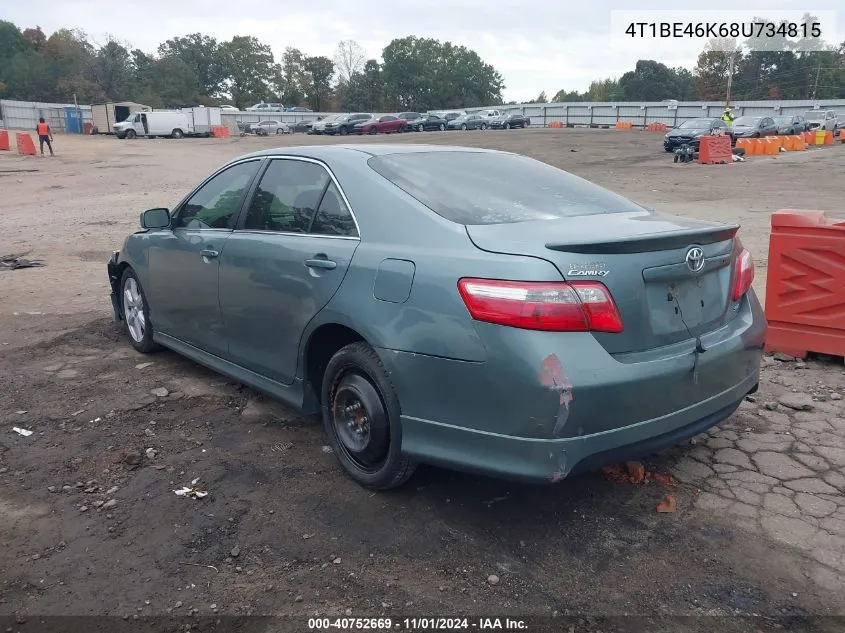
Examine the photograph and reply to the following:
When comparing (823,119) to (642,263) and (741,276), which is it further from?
(642,263)

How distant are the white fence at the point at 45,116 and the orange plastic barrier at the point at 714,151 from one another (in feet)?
178

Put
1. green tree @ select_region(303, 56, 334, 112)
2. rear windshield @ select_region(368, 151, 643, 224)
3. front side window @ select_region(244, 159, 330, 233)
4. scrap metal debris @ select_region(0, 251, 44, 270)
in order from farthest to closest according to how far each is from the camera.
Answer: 1. green tree @ select_region(303, 56, 334, 112)
2. scrap metal debris @ select_region(0, 251, 44, 270)
3. front side window @ select_region(244, 159, 330, 233)
4. rear windshield @ select_region(368, 151, 643, 224)

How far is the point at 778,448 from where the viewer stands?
4008 millimetres

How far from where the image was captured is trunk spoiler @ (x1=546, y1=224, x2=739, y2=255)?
289cm

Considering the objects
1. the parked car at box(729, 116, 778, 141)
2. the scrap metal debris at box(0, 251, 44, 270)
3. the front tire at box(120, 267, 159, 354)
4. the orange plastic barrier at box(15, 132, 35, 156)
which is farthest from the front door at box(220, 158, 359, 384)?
the orange plastic barrier at box(15, 132, 35, 156)

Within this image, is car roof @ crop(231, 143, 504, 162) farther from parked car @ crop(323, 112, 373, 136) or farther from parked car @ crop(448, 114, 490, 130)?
parked car @ crop(448, 114, 490, 130)

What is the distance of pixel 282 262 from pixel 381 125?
5198 centimetres

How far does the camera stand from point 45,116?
62562 mm

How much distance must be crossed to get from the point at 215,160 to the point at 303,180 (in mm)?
29949

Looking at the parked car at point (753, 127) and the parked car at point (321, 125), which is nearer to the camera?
the parked car at point (753, 127)

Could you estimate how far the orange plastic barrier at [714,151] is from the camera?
2595 cm

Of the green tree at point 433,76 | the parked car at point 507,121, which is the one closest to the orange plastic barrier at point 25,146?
the parked car at point 507,121

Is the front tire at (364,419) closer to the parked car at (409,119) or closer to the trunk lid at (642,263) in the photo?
the trunk lid at (642,263)

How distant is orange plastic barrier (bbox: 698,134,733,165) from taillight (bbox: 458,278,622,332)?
25.6 m
